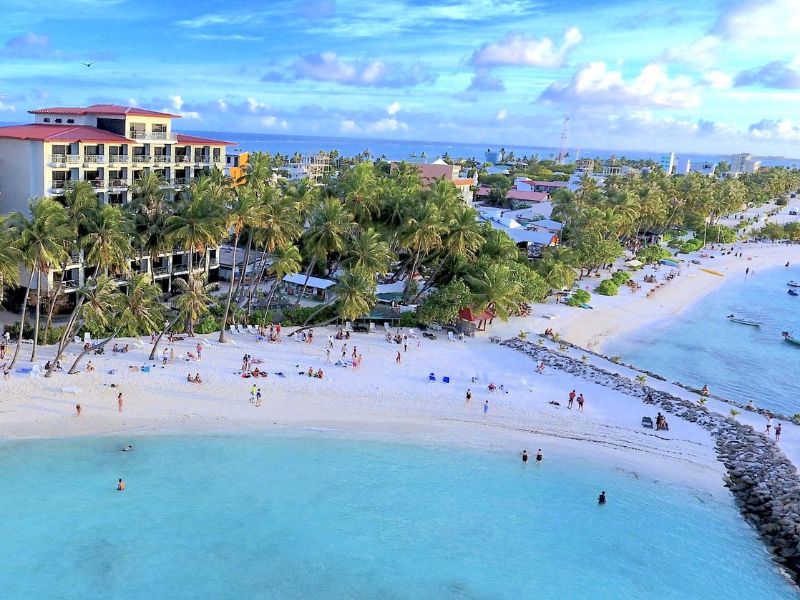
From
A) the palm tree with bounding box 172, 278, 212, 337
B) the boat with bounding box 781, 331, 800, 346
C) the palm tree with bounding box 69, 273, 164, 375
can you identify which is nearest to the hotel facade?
the palm tree with bounding box 69, 273, 164, 375

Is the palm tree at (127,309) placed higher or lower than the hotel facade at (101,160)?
lower

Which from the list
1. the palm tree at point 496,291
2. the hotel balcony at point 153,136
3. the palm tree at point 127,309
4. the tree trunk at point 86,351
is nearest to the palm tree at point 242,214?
the palm tree at point 127,309

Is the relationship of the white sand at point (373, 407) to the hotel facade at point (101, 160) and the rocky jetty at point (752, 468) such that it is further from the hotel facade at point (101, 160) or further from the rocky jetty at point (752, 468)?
the hotel facade at point (101, 160)

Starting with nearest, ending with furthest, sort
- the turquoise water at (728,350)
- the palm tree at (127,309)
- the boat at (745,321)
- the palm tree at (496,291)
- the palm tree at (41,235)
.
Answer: the palm tree at (41,235) → the palm tree at (127,309) → the turquoise water at (728,350) → the palm tree at (496,291) → the boat at (745,321)

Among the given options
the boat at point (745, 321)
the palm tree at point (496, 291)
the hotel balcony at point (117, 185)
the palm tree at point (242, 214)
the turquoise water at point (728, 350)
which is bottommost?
the turquoise water at point (728, 350)

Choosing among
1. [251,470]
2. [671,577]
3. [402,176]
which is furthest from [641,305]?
[251,470]

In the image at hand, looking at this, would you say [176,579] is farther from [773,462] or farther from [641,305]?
[641,305]
